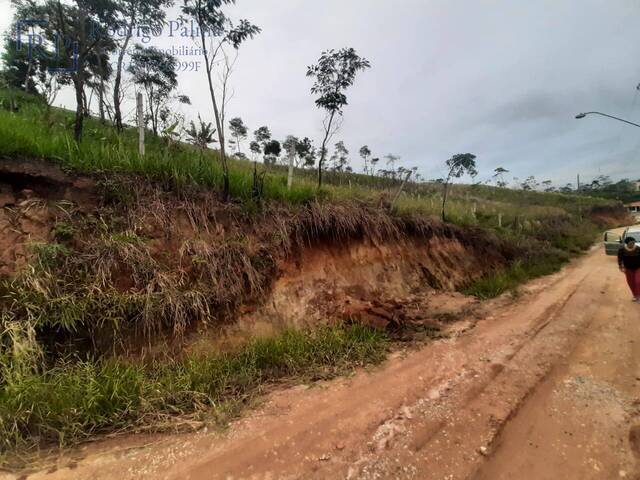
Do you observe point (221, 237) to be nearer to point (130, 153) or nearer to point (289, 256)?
point (289, 256)

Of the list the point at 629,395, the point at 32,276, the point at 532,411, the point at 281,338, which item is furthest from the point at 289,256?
the point at 629,395

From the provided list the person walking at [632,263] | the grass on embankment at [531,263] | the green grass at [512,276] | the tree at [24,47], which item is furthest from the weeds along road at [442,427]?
the tree at [24,47]

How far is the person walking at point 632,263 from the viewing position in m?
5.57

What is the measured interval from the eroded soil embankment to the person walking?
477 centimetres

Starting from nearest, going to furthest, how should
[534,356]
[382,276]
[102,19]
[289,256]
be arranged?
[534,356], [289,256], [382,276], [102,19]

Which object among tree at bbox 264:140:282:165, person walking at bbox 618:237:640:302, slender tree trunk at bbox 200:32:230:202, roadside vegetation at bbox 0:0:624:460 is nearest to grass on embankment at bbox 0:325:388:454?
roadside vegetation at bbox 0:0:624:460

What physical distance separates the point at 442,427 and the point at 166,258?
369 cm

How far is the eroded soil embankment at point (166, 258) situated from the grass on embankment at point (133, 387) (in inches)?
17.3

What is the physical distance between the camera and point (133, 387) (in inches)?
105

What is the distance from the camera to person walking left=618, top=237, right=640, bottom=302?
5.57 metres

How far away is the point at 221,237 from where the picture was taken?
14.2 ft

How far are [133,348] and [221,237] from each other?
1816 millimetres

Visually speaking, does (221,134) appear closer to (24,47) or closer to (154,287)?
(154,287)

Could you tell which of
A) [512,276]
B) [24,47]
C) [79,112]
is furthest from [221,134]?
[24,47]
